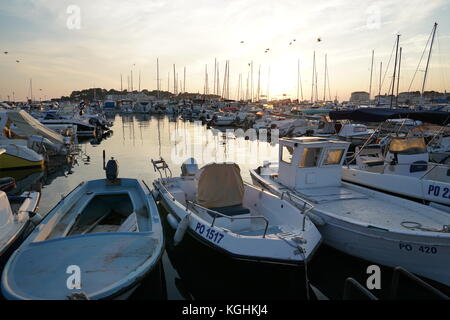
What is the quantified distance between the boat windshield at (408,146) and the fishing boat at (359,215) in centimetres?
311

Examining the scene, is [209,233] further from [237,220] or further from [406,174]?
[406,174]

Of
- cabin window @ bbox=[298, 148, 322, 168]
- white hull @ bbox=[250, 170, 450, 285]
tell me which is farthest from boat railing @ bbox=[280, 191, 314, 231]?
cabin window @ bbox=[298, 148, 322, 168]

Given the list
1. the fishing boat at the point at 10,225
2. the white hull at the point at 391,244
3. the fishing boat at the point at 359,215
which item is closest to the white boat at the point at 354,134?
the fishing boat at the point at 359,215

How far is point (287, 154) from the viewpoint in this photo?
10438 millimetres

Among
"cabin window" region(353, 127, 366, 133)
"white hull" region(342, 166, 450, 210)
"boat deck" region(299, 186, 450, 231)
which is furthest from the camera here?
"cabin window" region(353, 127, 366, 133)

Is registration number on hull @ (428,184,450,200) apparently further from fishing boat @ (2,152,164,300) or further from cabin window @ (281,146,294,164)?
fishing boat @ (2,152,164,300)

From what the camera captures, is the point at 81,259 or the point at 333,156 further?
the point at 333,156

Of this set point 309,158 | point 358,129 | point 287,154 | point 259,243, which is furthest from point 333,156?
point 358,129

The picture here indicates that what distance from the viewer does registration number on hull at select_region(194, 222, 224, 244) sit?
680 cm

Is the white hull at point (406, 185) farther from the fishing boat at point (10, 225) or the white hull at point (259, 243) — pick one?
the fishing boat at point (10, 225)

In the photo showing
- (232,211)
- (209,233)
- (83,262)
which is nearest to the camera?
(83,262)

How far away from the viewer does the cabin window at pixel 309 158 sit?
9.85 metres

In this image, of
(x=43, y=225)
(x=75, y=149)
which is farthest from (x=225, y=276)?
(x=75, y=149)

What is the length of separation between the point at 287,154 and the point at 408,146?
514 centimetres
